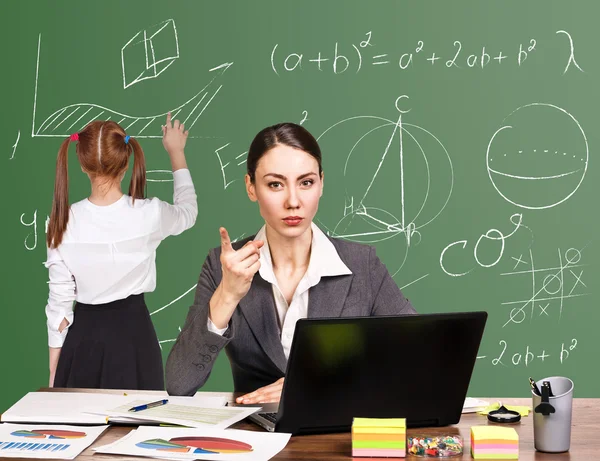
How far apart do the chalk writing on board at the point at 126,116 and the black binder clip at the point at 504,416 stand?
202 cm

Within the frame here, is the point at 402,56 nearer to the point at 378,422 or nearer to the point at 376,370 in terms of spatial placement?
the point at 376,370

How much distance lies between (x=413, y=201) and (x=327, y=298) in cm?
134

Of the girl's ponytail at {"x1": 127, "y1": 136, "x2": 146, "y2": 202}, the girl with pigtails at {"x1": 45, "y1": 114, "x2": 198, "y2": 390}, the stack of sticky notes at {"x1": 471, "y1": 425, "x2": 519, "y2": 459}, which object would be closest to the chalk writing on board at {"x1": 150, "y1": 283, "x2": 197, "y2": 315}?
the girl with pigtails at {"x1": 45, "y1": 114, "x2": 198, "y2": 390}

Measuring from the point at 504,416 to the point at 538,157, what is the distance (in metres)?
1.80

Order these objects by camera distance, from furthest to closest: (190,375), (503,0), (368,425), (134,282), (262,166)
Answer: (503,0), (134,282), (262,166), (190,375), (368,425)

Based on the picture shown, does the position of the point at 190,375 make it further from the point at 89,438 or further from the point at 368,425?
the point at 368,425

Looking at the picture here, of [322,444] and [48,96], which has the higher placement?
[48,96]

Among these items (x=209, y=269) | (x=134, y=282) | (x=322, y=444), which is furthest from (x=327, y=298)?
(x=134, y=282)

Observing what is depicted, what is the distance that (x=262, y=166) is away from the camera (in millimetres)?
2299

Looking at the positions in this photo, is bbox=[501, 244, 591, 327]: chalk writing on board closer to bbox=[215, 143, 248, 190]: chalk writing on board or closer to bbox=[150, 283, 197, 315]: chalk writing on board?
bbox=[215, 143, 248, 190]: chalk writing on board

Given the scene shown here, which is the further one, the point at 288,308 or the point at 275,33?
the point at 275,33

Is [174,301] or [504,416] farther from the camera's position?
[174,301]

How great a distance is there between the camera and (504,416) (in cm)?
194

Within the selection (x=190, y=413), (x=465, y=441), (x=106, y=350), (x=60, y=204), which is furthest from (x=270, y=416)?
(x=60, y=204)
